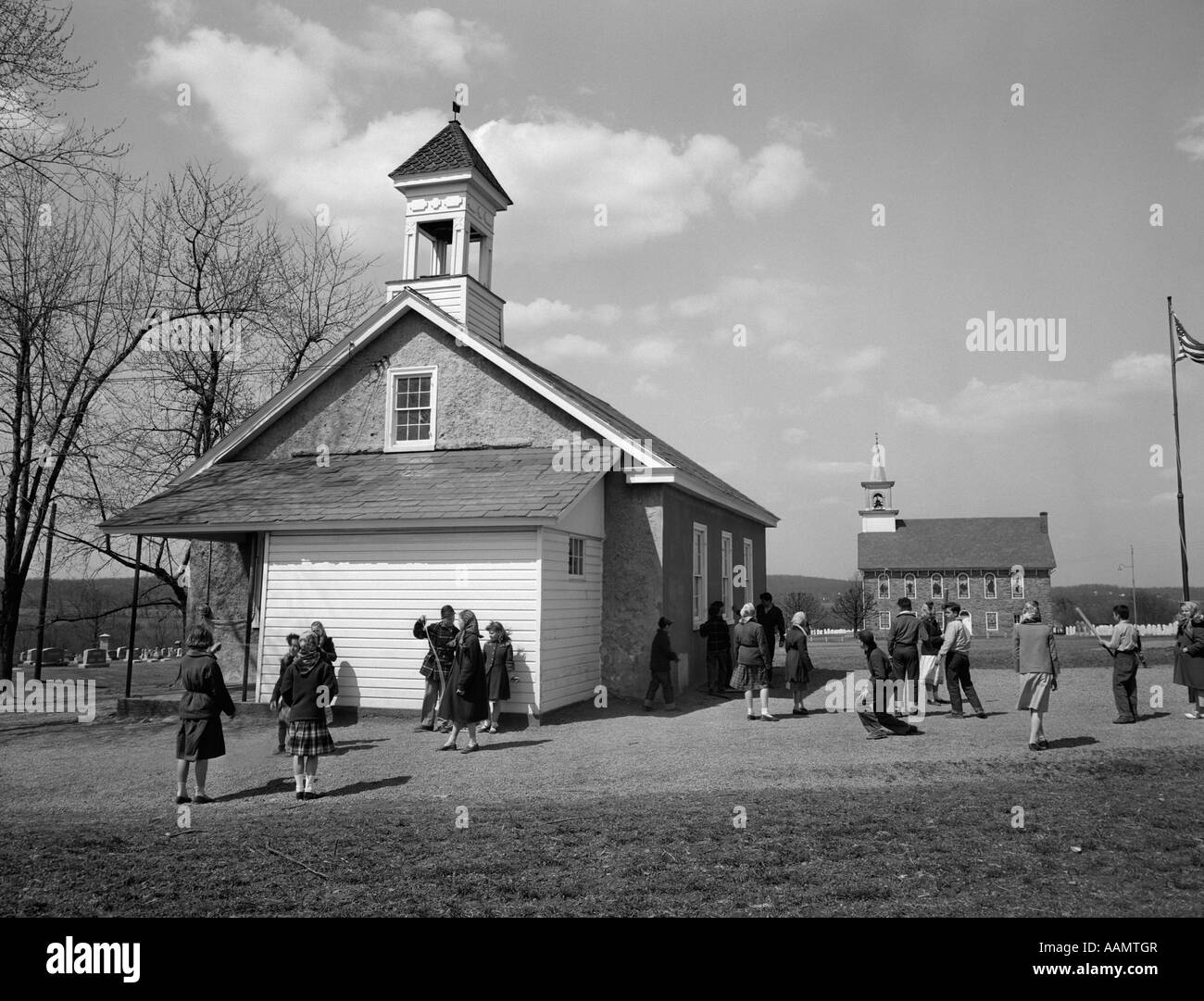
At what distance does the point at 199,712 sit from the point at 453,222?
13.4 m

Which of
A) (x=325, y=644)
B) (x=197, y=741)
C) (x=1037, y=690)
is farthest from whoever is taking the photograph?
(x=325, y=644)

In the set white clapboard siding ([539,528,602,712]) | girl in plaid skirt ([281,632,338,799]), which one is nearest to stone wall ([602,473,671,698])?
white clapboard siding ([539,528,602,712])

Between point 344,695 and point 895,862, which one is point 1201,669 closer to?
point 895,862

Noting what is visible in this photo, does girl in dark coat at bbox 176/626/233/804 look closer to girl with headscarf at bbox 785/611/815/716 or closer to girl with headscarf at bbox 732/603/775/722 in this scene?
girl with headscarf at bbox 732/603/775/722

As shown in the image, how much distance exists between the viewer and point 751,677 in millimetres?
14695

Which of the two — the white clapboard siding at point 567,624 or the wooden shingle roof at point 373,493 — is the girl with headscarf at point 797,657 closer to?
the white clapboard siding at point 567,624

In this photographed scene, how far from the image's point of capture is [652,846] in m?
7.46

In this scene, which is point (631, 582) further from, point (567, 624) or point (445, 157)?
point (445, 157)

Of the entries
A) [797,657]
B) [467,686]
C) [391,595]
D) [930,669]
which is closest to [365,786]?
[467,686]

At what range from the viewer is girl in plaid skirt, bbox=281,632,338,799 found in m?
9.98

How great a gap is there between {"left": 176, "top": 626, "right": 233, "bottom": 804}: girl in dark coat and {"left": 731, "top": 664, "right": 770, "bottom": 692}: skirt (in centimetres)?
790

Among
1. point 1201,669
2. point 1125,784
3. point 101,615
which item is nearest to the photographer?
point 1125,784
